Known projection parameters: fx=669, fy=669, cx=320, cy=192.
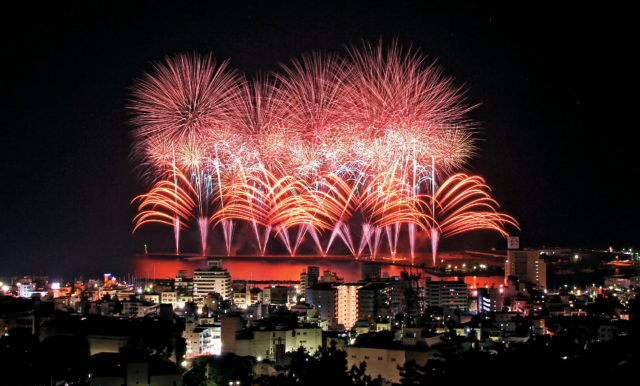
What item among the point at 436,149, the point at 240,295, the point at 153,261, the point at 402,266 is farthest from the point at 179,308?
the point at 153,261

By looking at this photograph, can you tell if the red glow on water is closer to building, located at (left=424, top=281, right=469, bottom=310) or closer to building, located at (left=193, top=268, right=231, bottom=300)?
building, located at (left=193, top=268, right=231, bottom=300)

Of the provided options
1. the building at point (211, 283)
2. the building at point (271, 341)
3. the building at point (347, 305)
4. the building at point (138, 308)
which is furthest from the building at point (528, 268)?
the building at point (138, 308)

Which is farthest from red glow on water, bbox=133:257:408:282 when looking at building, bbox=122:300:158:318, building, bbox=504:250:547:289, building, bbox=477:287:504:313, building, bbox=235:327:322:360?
building, bbox=235:327:322:360

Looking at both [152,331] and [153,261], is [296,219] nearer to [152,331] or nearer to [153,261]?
[152,331]

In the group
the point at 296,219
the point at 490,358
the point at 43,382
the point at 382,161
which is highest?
the point at 382,161

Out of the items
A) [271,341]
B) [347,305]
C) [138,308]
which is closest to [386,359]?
[271,341]

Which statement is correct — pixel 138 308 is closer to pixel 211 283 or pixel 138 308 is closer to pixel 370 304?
pixel 211 283
